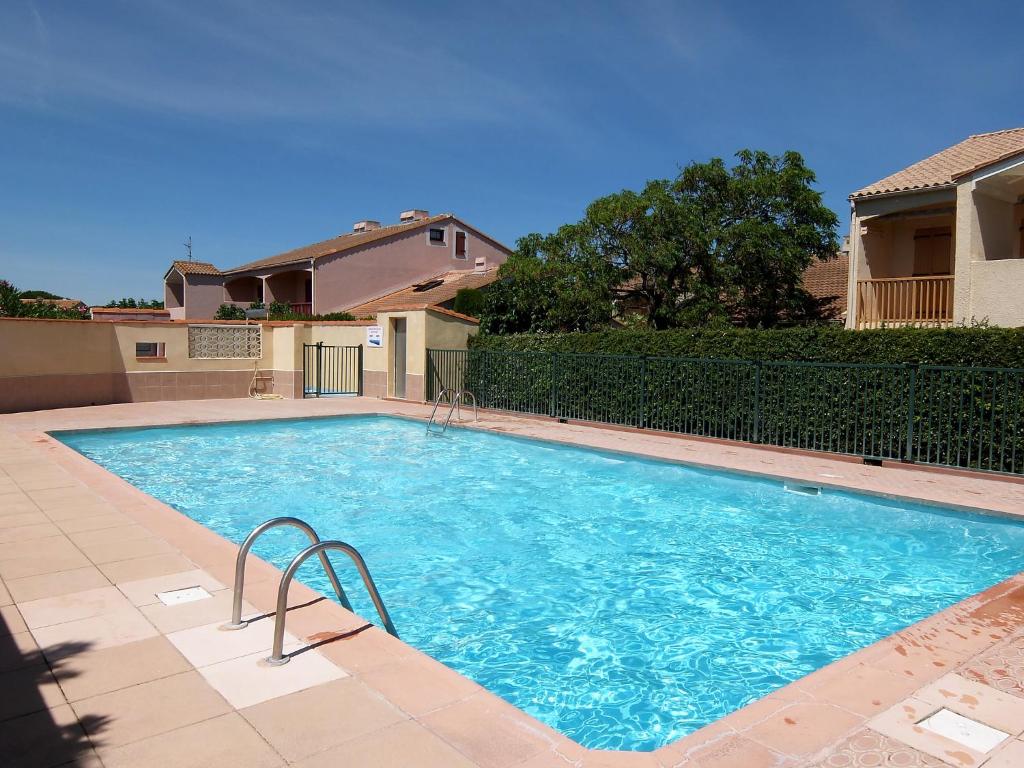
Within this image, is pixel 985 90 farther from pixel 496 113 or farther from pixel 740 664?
pixel 740 664

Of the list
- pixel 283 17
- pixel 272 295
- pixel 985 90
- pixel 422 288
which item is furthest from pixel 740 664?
pixel 272 295

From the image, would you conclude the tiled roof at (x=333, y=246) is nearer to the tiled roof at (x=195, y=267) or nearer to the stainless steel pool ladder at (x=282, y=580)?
the tiled roof at (x=195, y=267)

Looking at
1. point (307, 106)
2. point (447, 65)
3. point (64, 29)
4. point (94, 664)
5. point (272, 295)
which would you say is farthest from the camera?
point (272, 295)

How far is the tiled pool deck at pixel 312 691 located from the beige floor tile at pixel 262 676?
0.01 m

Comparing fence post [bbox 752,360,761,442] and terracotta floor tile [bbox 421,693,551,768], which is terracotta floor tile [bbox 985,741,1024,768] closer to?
terracotta floor tile [bbox 421,693,551,768]

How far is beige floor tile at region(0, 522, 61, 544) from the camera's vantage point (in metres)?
5.99

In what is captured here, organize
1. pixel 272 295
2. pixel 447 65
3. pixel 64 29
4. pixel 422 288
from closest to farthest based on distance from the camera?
pixel 64 29
pixel 447 65
pixel 422 288
pixel 272 295

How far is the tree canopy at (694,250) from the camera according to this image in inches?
762

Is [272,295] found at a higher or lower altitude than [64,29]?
lower

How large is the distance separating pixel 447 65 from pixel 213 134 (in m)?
12.1

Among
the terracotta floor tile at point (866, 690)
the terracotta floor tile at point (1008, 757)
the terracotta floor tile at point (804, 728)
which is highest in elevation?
the terracotta floor tile at point (1008, 757)

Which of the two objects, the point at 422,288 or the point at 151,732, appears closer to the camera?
the point at 151,732

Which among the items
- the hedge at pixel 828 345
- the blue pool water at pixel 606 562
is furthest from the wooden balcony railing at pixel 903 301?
the blue pool water at pixel 606 562

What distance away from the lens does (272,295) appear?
3934 centimetres
